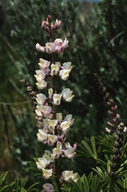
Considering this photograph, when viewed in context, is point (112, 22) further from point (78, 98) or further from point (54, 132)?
point (54, 132)

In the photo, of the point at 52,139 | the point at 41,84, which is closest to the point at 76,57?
the point at 41,84

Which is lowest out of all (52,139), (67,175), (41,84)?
(67,175)

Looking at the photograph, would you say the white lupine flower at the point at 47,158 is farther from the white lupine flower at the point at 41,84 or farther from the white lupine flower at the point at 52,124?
the white lupine flower at the point at 41,84

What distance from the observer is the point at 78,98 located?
2.22 metres

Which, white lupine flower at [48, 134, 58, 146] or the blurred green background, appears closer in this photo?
white lupine flower at [48, 134, 58, 146]

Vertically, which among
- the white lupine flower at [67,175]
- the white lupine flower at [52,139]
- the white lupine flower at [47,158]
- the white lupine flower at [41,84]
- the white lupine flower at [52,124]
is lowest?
the white lupine flower at [67,175]

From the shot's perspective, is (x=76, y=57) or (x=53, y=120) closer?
(x=53, y=120)

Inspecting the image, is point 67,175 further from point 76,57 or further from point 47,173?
point 76,57

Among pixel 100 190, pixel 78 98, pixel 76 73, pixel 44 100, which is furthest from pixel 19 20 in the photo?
pixel 100 190

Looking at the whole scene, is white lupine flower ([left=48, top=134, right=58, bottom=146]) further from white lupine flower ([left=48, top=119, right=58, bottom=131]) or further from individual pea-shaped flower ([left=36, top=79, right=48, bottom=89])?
individual pea-shaped flower ([left=36, top=79, right=48, bottom=89])

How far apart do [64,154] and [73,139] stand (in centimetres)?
88

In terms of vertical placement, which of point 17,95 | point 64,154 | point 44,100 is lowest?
point 17,95

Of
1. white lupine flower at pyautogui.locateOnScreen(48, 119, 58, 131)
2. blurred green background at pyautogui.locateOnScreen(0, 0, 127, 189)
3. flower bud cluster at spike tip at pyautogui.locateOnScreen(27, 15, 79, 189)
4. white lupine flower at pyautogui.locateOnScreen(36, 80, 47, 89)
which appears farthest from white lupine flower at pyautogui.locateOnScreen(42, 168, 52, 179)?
blurred green background at pyautogui.locateOnScreen(0, 0, 127, 189)

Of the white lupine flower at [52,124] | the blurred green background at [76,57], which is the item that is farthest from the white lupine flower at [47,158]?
the blurred green background at [76,57]
